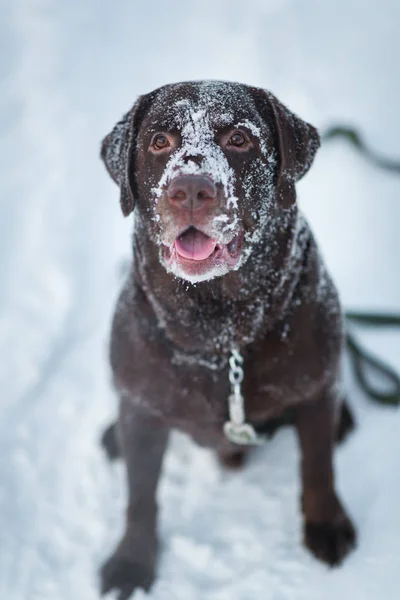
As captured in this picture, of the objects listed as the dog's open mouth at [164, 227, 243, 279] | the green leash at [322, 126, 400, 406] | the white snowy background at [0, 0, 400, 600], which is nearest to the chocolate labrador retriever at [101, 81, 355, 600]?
the dog's open mouth at [164, 227, 243, 279]

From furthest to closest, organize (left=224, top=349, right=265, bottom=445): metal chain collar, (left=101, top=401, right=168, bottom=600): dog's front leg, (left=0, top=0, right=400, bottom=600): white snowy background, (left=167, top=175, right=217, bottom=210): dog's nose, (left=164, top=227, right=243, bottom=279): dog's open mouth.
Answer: (left=0, top=0, right=400, bottom=600): white snowy background
(left=101, top=401, right=168, bottom=600): dog's front leg
(left=224, top=349, right=265, bottom=445): metal chain collar
(left=164, top=227, right=243, bottom=279): dog's open mouth
(left=167, top=175, right=217, bottom=210): dog's nose

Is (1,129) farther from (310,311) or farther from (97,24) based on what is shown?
(310,311)

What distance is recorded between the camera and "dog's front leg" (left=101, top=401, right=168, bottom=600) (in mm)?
2316

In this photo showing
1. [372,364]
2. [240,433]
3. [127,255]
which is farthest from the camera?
[127,255]

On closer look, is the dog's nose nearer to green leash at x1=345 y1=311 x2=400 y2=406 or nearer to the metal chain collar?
the metal chain collar

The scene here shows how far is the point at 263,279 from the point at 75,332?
1.80m

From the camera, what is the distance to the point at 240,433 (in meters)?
2.24

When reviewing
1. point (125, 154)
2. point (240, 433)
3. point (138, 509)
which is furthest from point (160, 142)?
point (138, 509)

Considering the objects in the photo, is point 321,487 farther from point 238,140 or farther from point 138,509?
point 238,140

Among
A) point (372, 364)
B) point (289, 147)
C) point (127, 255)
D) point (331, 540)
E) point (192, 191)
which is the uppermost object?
point (289, 147)

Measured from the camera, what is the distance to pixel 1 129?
460 centimetres

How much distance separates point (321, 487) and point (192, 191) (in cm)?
126

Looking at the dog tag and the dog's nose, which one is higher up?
the dog's nose

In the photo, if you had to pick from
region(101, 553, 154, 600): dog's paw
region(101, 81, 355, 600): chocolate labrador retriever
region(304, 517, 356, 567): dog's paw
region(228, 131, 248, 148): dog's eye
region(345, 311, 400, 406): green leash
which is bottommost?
region(101, 553, 154, 600): dog's paw
